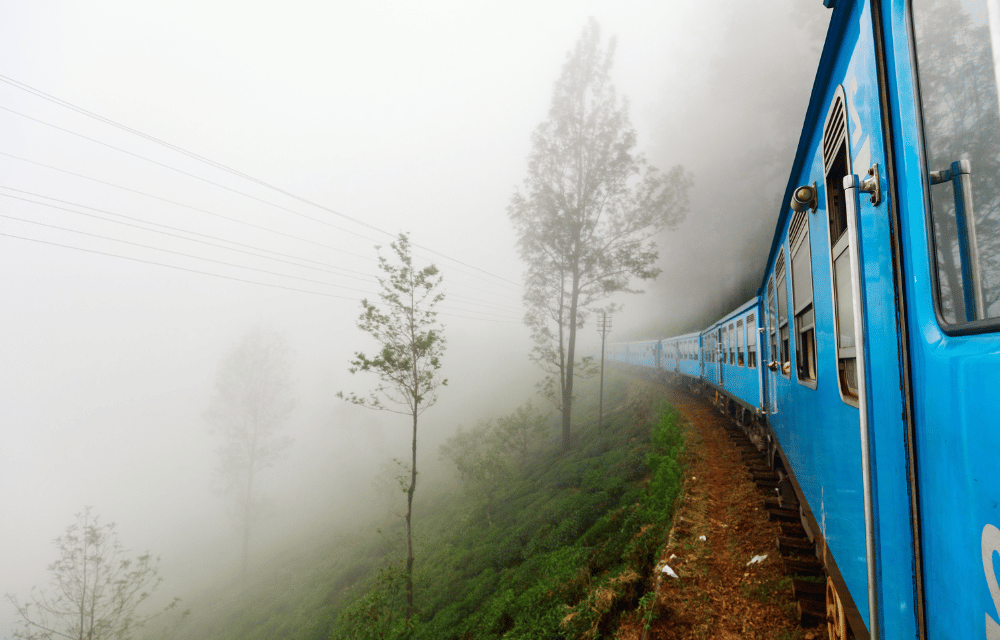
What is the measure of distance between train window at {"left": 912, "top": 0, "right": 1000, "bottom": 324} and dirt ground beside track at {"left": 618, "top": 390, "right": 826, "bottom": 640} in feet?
14.3

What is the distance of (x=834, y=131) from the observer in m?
2.04

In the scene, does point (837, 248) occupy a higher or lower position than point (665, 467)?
higher

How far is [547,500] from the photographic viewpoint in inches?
489

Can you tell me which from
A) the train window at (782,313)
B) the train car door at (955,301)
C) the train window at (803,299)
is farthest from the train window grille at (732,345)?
the train car door at (955,301)

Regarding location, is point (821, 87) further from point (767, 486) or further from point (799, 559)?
point (767, 486)

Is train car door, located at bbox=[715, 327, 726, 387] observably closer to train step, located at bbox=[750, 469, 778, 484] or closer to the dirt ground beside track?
the dirt ground beside track

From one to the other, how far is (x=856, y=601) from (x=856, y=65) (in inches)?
94.6

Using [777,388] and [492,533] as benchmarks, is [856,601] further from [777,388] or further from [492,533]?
[492,533]

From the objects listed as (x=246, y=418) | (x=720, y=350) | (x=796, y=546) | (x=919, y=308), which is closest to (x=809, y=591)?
(x=796, y=546)

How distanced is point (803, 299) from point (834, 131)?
1.74m

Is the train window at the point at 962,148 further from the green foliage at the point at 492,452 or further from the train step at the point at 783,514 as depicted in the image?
the green foliage at the point at 492,452

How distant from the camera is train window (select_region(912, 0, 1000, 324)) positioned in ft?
3.18

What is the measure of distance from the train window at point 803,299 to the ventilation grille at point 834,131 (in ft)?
2.69

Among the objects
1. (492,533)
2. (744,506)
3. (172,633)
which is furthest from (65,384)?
(744,506)
